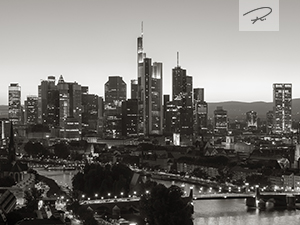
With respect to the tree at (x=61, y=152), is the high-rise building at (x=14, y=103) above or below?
above

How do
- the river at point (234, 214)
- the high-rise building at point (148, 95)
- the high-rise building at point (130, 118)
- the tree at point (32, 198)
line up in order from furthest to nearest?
the high-rise building at point (148, 95)
the high-rise building at point (130, 118)
the river at point (234, 214)
the tree at point (32, 198)

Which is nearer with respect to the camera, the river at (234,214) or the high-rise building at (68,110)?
the river at (234,214)

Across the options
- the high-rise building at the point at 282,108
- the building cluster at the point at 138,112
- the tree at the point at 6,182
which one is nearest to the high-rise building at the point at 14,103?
the building cluster at the point at 138,112

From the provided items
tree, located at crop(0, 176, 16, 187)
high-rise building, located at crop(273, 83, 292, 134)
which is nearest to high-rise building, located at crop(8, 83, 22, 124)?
high-rise building, located at crop(273, 83, 292, 134)

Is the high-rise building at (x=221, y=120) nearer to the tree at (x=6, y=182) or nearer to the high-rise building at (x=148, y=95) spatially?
the high-rise building at (x=148, y=95)

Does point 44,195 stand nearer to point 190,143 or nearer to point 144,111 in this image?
point 190,143

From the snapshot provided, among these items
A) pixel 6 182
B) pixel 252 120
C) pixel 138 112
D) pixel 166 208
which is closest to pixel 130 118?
pixel 138 112

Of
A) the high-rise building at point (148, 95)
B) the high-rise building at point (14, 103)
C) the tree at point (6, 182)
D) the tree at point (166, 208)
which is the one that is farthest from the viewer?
the high-rise building at point (14, 103)

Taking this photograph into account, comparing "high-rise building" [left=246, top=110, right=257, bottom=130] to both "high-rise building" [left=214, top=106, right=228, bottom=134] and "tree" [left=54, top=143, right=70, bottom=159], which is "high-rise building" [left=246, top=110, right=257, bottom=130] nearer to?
"high-rise building" [left=214, top=106, right=228, bottom=134]

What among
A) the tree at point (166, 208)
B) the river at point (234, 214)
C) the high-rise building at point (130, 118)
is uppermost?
the high-rise building at point (130, 118)
